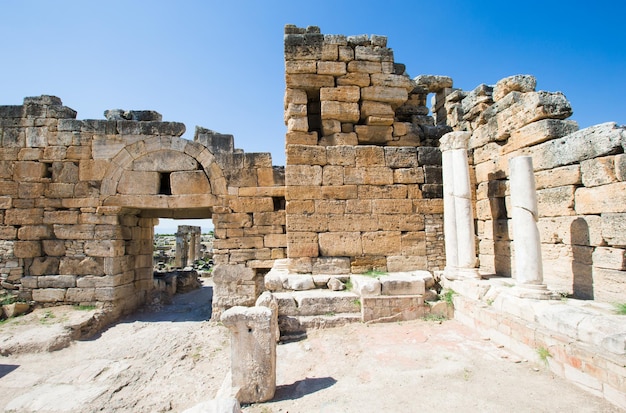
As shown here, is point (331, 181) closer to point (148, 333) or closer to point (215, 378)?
point (215, 378)

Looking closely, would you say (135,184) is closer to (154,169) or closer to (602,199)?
(154,169)

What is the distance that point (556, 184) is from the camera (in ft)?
17.6

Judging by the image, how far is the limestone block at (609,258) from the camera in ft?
14.5

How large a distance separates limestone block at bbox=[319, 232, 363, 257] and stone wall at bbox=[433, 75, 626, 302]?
8.91 feet

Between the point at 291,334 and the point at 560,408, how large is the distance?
340cm

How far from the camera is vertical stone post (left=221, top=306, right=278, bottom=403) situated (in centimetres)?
347

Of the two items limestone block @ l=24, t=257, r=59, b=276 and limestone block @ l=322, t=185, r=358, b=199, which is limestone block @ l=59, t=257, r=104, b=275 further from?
limestone block @ l=322, t=185, r=358, b=199

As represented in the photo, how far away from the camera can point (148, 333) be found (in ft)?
23.8

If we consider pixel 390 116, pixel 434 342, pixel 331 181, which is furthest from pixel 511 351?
pixel 390 116

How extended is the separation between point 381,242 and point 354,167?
159 centimetres

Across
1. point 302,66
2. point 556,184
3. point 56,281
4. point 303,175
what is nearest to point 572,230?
point 556,184

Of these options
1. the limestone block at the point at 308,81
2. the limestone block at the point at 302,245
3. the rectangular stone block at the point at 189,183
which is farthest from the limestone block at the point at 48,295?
A: the limestone block at the point at 308,81

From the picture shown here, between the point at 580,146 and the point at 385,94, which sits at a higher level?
the point at 385,94

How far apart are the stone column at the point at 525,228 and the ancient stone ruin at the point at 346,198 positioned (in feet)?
0.09
